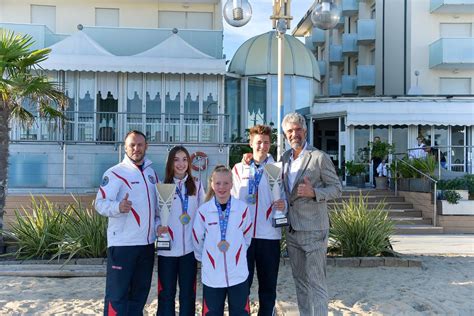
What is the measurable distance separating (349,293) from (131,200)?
3.19 meters

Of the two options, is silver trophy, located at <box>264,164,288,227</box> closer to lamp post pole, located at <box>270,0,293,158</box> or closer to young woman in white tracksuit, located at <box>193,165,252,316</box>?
young woman in white tracksuit, located at <box>193,165,252,316</box>

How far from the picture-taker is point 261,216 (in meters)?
4.30

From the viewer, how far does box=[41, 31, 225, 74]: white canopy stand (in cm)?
1523

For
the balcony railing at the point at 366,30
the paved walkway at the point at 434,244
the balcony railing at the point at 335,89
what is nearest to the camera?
the paved walkway at the point at 434,244

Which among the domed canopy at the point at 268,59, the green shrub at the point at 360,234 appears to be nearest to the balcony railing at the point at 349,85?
the domed canopy at the point at 268,59

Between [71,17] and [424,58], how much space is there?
17.7 meters

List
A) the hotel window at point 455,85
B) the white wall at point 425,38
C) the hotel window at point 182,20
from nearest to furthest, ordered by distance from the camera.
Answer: the hotel window at point 182,20 → the white wall at point 425,38 → the hotel window at point 455,85

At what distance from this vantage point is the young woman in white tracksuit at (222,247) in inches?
154

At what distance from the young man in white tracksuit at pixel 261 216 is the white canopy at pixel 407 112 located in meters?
15.6

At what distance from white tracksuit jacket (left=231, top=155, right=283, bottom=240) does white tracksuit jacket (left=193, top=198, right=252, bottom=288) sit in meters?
0.23

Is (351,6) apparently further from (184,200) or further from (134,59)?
(184,200)

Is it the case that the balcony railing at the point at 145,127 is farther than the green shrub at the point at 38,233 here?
Yes

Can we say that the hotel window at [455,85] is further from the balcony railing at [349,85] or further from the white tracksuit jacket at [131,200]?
the white tracksuit jacket at [131,200]

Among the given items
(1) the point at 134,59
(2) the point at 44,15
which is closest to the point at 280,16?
(1) the point at 134,59
